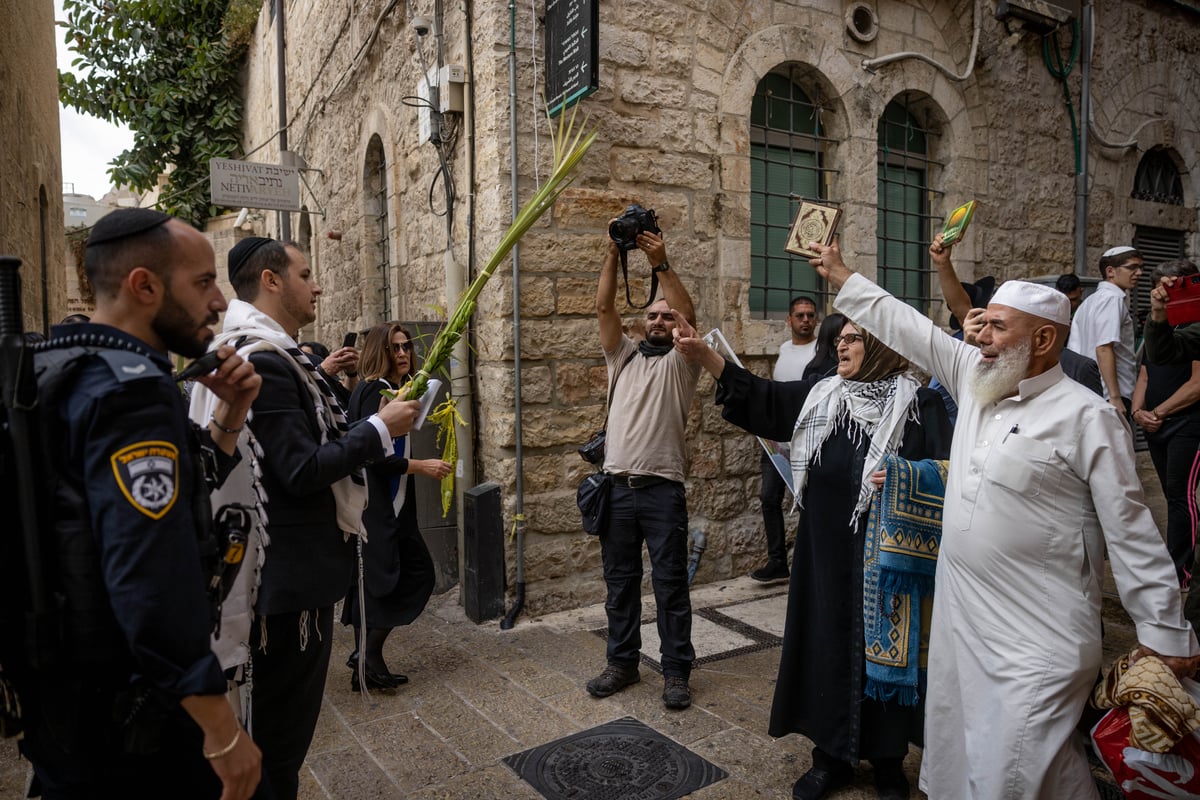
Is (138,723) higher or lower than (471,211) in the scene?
lower

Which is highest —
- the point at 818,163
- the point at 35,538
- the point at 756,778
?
the point at 818,163

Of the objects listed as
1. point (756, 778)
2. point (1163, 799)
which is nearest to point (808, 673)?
point (756, 778)

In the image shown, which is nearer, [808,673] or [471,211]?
[808,673]

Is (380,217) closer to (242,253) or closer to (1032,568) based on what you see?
(242,253)

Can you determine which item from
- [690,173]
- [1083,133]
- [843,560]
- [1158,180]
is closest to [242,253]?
[843,560]

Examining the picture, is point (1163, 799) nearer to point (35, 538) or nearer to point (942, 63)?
point (35, 538)

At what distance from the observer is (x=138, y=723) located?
1.54 meters

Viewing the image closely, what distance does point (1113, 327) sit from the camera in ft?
18.5

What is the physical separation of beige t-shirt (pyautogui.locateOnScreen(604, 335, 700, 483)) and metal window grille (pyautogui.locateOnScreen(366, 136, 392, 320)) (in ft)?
14.5

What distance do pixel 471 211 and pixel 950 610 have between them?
13.0 feet

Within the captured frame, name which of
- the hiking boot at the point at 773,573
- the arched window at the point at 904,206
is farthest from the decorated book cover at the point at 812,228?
the arched window at the point at 904,206

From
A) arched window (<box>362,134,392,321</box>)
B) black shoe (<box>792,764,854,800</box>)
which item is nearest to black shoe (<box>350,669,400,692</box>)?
black shoe (<box>792,764,854,800</box>)

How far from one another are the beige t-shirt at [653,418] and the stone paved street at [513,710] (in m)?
1.13

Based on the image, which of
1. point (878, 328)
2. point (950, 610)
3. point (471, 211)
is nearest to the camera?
point (950, 610)
